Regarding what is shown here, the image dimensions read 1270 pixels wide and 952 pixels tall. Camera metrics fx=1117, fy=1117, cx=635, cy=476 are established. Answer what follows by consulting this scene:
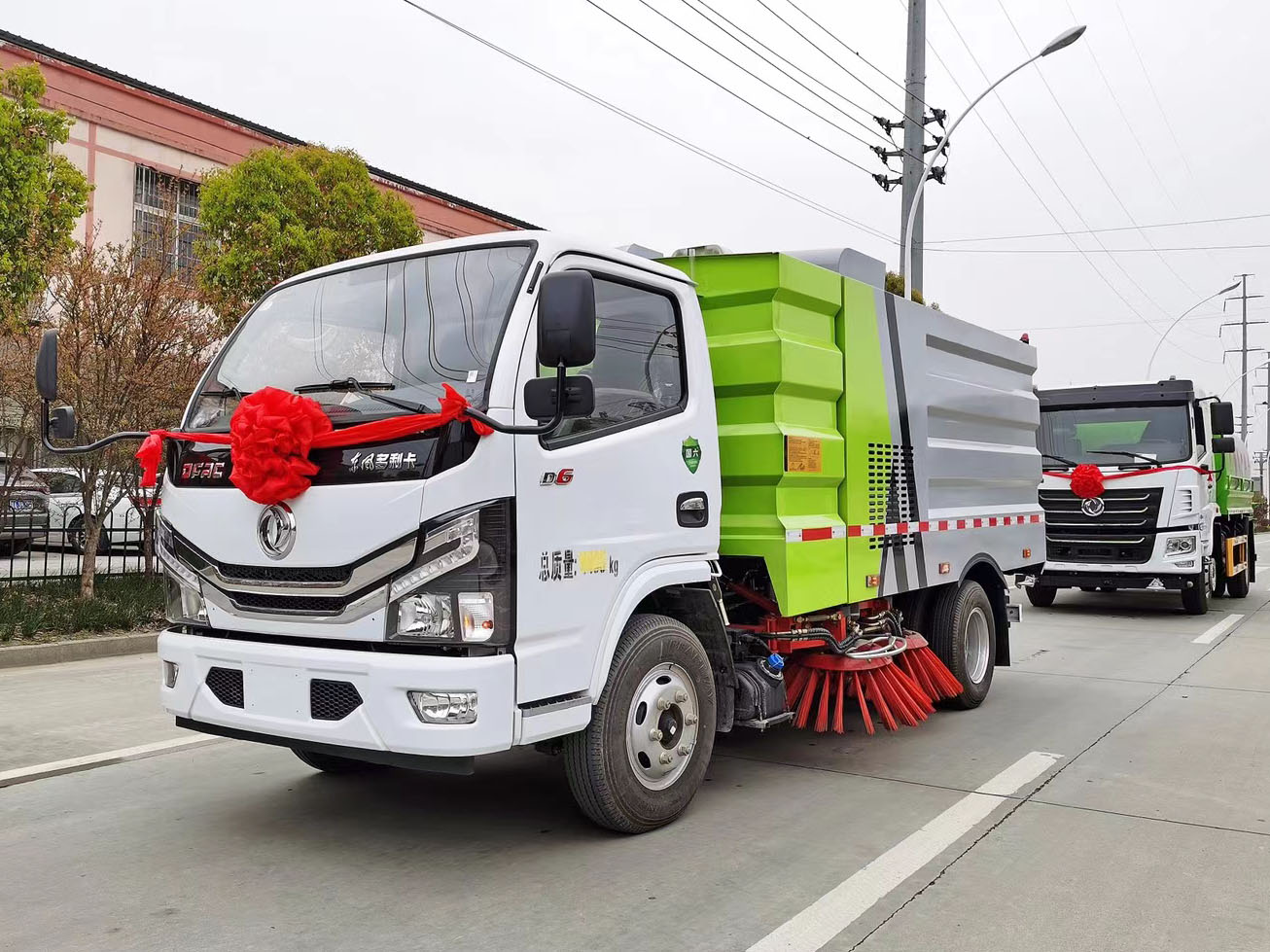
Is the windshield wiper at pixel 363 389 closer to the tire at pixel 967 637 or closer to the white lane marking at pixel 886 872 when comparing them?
the white lane marking at pixel 886 872

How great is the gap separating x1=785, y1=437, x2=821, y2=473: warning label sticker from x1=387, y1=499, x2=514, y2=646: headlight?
1832mm

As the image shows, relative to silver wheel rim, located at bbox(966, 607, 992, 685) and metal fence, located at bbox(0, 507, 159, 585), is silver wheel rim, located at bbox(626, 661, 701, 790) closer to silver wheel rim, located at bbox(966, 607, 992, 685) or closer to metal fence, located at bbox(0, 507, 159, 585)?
silver wheel rim, located at bbox(966, 607, 992, 685)

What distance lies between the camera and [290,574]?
409 cm

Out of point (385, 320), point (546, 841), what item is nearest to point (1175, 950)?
point (546, 841)

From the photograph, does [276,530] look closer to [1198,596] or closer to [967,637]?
[967,637]

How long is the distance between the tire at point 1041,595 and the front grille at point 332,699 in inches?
489

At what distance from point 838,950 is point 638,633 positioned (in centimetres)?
146

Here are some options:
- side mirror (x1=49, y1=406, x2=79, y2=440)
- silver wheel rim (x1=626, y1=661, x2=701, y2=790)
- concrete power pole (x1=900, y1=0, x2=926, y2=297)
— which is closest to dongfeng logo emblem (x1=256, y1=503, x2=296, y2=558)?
side mirror (x1=49, y1=406, x2=79, y2=440)

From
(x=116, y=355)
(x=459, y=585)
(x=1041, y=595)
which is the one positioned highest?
(x=116, y=355)

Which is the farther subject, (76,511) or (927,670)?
(76,511)

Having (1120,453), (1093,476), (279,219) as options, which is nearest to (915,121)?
(1120,453)

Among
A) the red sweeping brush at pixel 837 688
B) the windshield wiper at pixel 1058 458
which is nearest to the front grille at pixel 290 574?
the red sweeping brush at pixel 837 688

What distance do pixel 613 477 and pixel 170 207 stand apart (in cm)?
1332

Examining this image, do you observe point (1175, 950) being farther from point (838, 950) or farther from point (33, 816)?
point (33, 816)
